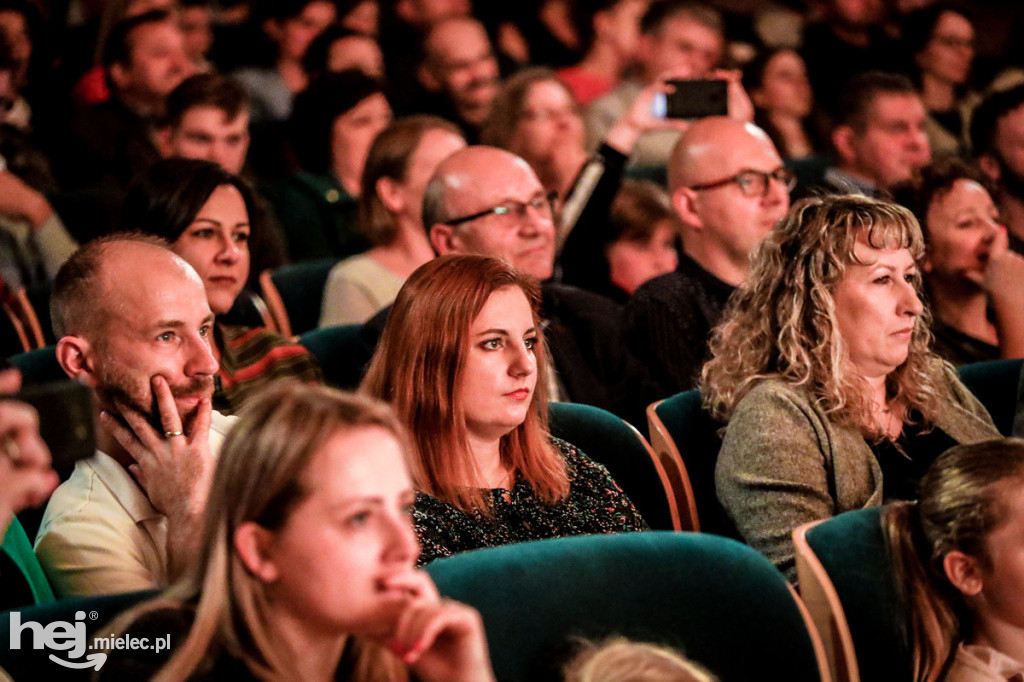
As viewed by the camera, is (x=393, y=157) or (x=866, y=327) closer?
(x=866, y=327)

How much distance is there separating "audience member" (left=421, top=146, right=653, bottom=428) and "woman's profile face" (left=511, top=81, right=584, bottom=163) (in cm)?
102

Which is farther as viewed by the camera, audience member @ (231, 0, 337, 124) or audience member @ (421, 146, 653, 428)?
audience member @ (231, 0, 337, 124)

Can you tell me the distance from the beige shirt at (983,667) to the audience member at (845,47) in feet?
15.2

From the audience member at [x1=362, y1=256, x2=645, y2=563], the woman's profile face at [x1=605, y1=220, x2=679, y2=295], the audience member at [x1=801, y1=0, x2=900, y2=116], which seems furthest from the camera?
the audience member at [x1=801, y1=0, x2=900, y2=116]

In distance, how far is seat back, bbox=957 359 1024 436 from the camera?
2.59 metres

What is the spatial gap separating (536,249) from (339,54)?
227 cm

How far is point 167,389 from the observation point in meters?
1.96

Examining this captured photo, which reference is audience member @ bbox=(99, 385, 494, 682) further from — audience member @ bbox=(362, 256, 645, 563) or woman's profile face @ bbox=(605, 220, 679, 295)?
woman's profile face @ bbox=(605, 220, 679, 295)

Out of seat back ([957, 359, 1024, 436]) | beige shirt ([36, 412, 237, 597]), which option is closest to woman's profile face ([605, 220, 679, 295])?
seat back ([957, 359, 1024, 436])

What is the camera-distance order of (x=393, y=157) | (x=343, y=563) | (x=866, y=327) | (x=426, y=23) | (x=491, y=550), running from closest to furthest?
(x=343, y=563), (x=491, y=550), (x=866, y=327), (x=393, y=157), (x=426, y=23)

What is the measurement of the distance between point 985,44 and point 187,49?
4506mm

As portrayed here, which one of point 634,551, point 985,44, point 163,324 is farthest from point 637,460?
point 985,44

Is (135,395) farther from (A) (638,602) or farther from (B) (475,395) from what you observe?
(A) (638,602)

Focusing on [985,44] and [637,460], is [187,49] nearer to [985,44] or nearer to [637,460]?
[637,460]
